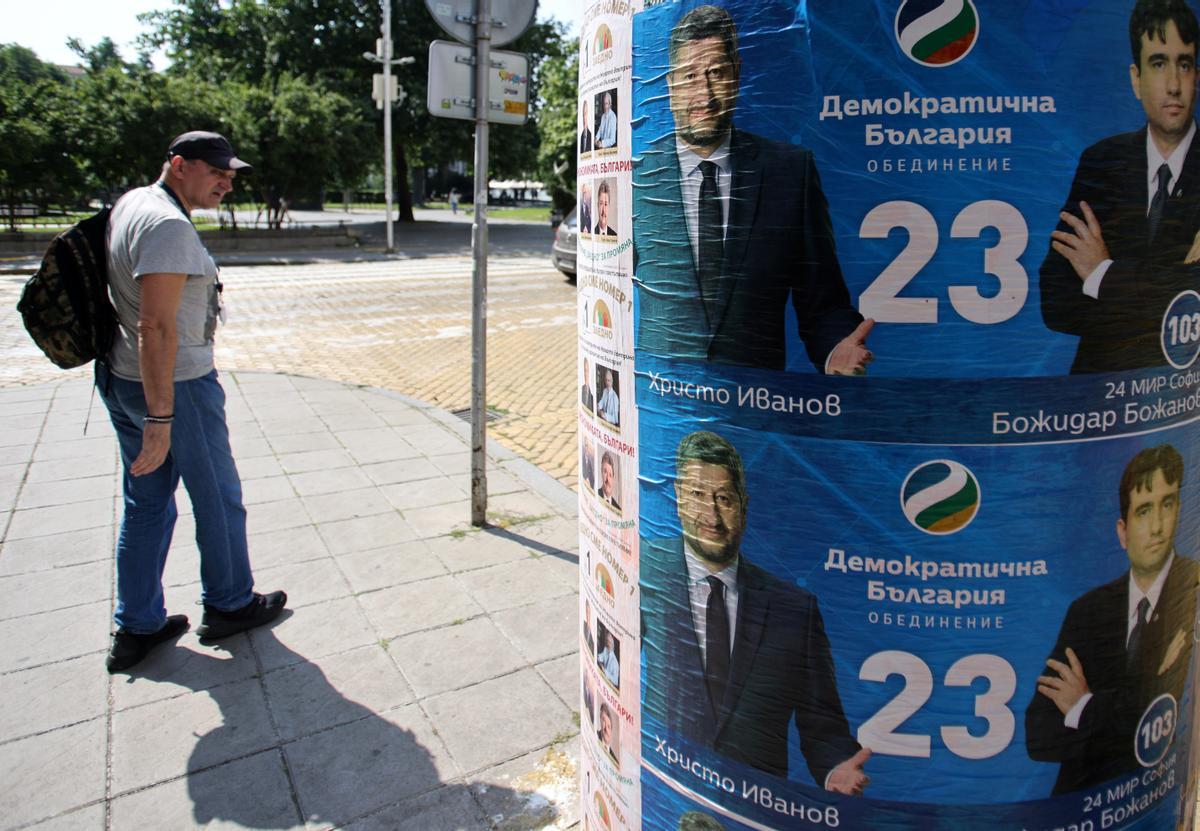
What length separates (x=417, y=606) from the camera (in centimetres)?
462

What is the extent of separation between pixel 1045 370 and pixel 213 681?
360cm

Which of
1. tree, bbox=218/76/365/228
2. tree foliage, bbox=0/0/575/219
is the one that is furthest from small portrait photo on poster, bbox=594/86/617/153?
tree, bbox=218/76/365/228

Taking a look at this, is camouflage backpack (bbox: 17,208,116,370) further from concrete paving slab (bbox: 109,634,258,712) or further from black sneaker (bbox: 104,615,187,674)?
concrete paving slab (bbox: 109,634,258,712)

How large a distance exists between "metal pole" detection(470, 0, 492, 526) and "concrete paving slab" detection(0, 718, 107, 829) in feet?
8.51

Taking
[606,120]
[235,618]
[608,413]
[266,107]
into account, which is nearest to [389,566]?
[235,618]

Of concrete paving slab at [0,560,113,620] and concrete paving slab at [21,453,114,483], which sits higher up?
concrete paving slab at [21,453,114,483]

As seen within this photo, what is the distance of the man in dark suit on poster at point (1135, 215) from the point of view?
1668 mm

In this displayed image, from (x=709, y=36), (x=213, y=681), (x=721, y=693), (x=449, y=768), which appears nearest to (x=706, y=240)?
(x=709, y=36)

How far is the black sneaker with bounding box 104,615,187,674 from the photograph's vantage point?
156 inches

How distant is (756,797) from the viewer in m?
1.98

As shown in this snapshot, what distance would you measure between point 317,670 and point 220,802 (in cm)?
91

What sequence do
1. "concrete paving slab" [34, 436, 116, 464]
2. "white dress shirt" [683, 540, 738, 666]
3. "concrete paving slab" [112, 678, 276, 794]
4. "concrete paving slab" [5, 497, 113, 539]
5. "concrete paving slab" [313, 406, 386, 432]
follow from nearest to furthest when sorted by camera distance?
"white dress shirt" [683, 540, 738, 666] < "concrete paving slab" [112, 678, 276, 794] < "concrete paving slab" [5, 497, 113, 539] < "concrete paving slab" [34, 436, 116, 464] < "concrete paving slab" [313, 406, 386, 432]

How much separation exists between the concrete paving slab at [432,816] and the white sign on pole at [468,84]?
3.64 metres

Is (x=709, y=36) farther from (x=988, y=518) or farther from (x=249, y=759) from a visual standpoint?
(x=249, y=759)
